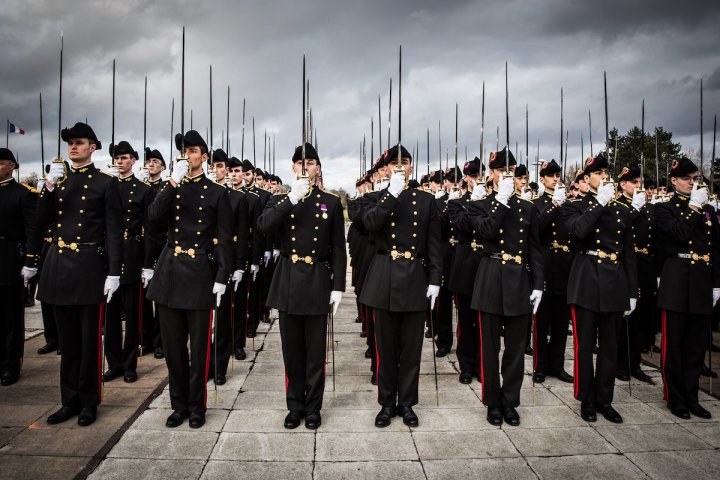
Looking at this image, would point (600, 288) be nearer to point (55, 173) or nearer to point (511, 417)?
point (511, 417)

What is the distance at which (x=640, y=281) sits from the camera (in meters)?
6.96

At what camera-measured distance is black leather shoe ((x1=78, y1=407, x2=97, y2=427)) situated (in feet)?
15.1

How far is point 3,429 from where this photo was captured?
4445 mm

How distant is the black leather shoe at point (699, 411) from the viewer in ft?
16.4

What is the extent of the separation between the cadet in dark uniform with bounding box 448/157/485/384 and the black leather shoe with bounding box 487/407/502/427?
1.16m

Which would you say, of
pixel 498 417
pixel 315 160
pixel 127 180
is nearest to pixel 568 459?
pixel 498 417

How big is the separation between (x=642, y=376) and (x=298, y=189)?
16.9 feet

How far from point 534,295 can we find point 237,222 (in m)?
3.69

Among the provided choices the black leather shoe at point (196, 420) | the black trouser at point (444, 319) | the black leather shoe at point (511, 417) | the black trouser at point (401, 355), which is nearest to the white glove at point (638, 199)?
the black trouser at point (444, 319)

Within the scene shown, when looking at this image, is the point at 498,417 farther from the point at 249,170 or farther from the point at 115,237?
the point at 249,170

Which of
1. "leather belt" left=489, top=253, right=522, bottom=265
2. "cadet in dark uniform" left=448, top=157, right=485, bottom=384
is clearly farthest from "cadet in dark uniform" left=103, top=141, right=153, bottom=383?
"leather belt" left=489, top=253, right=522, bottom=265

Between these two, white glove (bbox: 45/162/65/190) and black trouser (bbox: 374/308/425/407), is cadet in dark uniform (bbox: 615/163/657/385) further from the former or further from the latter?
white glove (bbox: 45/162/65/190)

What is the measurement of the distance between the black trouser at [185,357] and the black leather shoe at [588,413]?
3.84m

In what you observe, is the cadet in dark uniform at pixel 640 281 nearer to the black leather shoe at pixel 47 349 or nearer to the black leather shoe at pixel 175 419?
the black leather shoe at pixel 175 419
